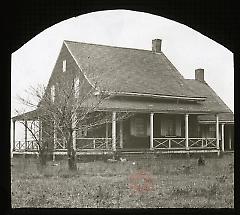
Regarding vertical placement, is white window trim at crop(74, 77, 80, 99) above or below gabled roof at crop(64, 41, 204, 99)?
below

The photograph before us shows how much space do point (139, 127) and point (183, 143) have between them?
821mm

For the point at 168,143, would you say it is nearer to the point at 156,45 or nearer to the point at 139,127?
the point at 139,127

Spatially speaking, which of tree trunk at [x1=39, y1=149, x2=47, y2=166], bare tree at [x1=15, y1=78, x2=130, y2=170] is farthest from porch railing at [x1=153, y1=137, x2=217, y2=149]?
tree trunk at [x1=39, y1=149, x2=47, y2=166]

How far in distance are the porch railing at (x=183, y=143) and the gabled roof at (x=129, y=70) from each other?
0.70m

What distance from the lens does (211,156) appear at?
315 inches

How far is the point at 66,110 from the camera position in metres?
7.80

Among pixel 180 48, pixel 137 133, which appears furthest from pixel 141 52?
pixel 137 133

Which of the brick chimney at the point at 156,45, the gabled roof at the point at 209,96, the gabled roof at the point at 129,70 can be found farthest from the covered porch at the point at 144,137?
the brick chimney at the point at 156,45

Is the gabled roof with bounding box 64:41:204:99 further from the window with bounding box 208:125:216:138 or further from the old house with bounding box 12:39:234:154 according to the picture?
the window with bounding box 208:125:216:138

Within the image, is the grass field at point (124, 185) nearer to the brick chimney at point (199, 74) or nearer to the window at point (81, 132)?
the window at point (81, 132)

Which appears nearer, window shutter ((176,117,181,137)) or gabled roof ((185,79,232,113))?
gabled roof ((185,79,232,113))

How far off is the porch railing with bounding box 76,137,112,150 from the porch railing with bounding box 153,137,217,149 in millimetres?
760

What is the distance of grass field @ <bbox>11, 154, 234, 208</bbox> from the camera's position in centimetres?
741

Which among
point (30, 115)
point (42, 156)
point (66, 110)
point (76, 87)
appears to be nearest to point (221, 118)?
point (76, 87)
